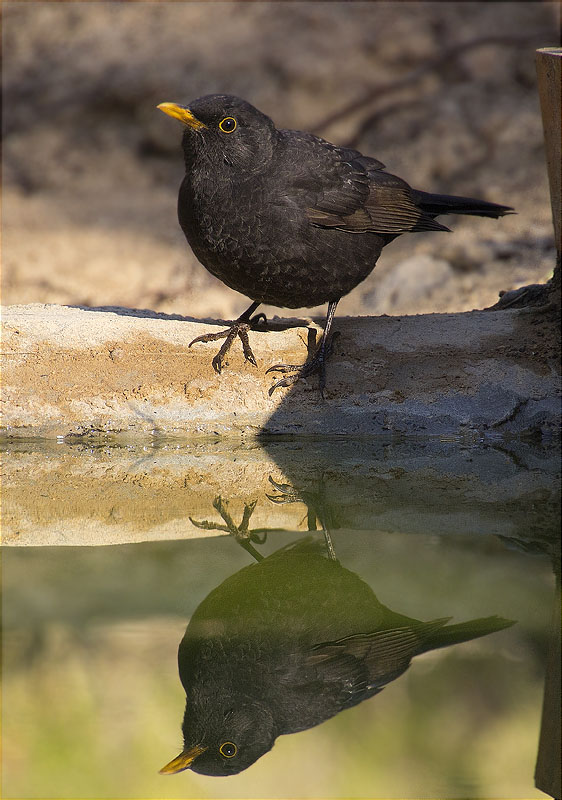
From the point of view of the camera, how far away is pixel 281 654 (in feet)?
8.77

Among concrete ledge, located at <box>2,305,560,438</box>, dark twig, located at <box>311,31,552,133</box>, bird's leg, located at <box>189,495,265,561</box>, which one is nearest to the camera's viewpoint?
bird's leg, located at <box>189,495,265,561</box>

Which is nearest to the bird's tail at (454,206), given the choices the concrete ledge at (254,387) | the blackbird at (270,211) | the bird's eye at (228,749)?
the blackbird at (270,211)

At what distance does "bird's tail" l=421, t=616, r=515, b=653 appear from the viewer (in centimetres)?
273

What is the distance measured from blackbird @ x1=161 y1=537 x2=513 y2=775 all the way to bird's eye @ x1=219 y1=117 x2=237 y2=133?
77.6 inches

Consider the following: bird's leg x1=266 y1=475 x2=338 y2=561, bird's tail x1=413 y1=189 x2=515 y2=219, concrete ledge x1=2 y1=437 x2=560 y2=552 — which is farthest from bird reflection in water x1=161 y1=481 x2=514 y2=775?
bird's tail x1=413 y1=189 x2=515 y2=219

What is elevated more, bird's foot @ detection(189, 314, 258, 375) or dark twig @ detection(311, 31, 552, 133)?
bird's foot @ detection(189, 314, 258, 375)

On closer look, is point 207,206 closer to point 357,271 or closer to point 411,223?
point 357,271

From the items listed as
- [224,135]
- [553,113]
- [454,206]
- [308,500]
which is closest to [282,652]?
[308,500]

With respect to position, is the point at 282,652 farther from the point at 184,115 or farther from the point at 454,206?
the point at 454,206

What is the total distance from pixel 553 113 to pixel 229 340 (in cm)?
185

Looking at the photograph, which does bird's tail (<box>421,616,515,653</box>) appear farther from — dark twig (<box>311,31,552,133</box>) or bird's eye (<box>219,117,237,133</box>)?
dark twig (<box>311,31,552,133</box>)

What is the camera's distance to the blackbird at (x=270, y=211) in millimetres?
4016

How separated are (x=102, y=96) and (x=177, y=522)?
6.87 meters

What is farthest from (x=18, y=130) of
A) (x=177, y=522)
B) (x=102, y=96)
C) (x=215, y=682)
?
(x=215, y=682)
